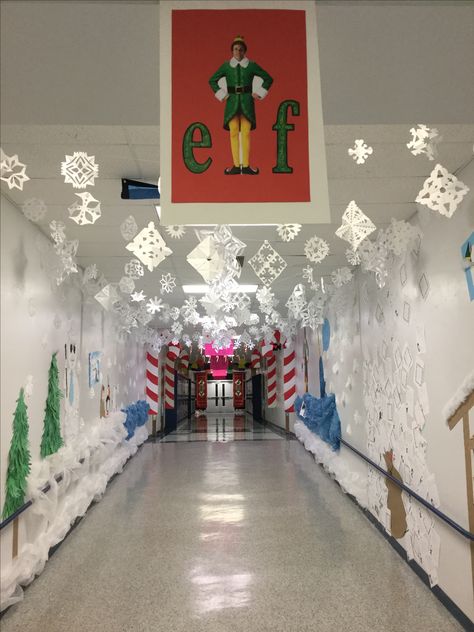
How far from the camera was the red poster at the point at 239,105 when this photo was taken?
58.0 inches

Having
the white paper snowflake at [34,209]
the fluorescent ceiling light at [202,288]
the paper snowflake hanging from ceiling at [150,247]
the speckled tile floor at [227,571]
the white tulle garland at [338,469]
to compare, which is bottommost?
the speckled tile floor at [227,571]

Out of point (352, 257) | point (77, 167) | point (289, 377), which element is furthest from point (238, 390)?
point (77, 167)

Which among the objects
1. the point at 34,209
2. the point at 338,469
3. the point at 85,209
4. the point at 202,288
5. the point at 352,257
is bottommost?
the point at 338,469

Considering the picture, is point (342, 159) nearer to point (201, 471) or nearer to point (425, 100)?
point (425, 100)

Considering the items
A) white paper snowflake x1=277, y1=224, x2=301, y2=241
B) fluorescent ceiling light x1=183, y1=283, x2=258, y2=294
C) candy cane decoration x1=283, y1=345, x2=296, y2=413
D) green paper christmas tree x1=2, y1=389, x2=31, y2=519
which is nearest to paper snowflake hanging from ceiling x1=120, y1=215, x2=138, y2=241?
white paper snowflake x1=277, y1=224, x2=301, y2=241

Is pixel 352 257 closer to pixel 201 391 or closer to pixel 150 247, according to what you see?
pixel 150 247

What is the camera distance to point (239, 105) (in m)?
1.50

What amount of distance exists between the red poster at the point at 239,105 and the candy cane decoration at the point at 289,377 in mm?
10045

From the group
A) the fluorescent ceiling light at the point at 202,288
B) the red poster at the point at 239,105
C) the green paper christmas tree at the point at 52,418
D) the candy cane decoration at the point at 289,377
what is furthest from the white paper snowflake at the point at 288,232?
the candy cane decoration at the point at 289,377

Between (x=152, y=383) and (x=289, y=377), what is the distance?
3.53 m

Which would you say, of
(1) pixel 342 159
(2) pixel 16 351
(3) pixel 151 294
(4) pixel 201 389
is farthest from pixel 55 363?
(4) pixel 201 389

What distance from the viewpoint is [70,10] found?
62.3 inches

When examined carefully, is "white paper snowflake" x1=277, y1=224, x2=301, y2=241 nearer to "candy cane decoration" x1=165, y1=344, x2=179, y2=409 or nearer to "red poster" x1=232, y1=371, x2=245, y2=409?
"candy cane decoration" x1=165, y1=344, x2=179, y2=409

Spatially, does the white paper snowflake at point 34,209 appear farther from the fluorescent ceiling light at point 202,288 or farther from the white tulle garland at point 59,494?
the fluorescent ceiling light at point 202,288
